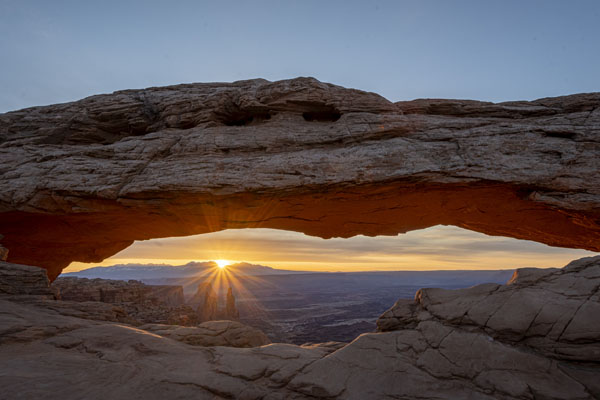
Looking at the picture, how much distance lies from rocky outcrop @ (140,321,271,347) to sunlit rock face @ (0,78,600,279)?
17.3 ft

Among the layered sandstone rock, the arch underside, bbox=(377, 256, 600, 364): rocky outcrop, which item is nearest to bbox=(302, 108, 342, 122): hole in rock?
the arch underside

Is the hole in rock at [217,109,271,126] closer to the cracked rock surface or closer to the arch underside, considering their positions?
the arch underside

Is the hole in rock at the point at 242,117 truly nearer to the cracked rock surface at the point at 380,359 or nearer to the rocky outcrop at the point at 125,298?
the cracked rock surface at the point at 380,359

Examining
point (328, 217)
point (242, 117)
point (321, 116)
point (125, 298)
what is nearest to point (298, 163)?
point (321, 116)

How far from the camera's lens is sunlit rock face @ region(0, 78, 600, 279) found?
1124cm

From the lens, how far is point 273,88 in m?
14.0

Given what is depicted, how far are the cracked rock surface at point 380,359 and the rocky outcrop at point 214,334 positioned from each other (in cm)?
84

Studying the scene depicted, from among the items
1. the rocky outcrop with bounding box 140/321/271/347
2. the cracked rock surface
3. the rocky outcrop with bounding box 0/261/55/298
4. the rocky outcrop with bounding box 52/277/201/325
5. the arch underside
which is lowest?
the rocky outcrop with bounding box 52/277/201/325

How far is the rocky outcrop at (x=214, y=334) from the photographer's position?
29.5ft

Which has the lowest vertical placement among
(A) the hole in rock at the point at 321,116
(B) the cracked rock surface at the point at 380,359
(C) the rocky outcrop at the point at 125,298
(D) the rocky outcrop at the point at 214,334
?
(C) the rocky outcrop at the point at 125,298

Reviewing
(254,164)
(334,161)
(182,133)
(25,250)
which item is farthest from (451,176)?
(25,250)

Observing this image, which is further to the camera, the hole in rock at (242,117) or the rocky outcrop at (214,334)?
the hole in rock at (242,117)

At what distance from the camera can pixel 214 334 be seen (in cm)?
939

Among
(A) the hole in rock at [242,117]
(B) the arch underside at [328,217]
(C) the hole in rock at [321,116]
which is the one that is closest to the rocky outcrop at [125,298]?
(B) the arch underside at [328,217]
